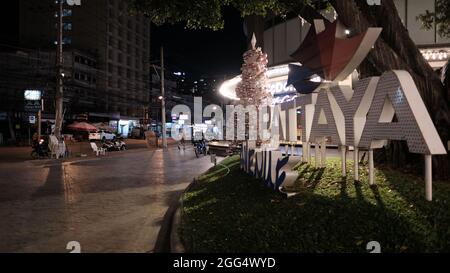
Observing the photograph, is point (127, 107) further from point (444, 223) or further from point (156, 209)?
point (444, 223)

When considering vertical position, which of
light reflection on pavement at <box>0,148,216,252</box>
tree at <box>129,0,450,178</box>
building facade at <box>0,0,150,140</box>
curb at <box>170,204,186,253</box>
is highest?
building facade at <box>0,0,150,140</box>

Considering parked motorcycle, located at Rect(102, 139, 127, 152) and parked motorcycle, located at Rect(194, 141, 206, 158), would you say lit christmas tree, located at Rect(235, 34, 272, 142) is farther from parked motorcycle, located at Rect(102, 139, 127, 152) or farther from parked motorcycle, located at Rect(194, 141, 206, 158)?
parked motorcycle, located at Rect(102, 139, 127, 152)

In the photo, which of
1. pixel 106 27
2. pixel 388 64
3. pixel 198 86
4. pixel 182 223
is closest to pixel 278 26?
pixel 388 64

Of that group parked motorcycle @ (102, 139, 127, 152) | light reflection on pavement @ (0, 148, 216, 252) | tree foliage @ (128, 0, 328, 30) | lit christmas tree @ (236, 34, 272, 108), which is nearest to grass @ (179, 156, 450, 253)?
light reflection on pavement @ (0, 148, 216, 252)

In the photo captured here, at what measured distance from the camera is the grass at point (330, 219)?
5.05 metres

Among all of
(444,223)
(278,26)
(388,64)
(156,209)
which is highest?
(278,26)

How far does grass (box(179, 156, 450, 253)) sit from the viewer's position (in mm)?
5051

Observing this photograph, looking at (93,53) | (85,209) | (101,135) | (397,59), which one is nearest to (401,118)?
(397,59)

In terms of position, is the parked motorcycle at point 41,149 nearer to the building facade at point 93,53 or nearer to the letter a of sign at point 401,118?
the letter a of sign at point 401,118

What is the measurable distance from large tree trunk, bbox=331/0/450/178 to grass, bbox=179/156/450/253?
28.6 inches

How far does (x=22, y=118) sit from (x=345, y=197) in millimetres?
48154

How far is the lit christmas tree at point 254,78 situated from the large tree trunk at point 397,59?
9572 mm

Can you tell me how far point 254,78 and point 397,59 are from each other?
10.9 meters

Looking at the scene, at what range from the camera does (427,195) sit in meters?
5.77
